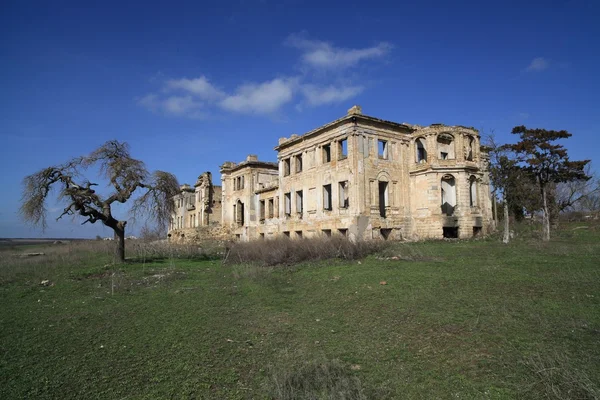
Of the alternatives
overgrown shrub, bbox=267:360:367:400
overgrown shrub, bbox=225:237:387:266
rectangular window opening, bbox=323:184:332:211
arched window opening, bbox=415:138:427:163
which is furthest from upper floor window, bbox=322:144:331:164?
overgrown shrub, bbox=267:360:367:400

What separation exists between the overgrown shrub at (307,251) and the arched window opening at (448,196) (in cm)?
1113

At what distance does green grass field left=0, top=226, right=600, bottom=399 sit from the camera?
5094mm

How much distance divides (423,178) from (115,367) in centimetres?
2331

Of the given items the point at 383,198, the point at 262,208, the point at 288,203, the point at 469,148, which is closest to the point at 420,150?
the point at 469,148

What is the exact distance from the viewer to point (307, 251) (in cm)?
1680

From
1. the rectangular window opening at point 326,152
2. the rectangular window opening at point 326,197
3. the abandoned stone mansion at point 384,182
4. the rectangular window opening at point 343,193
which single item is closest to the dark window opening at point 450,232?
the abandoned stone mansion at point 384,182

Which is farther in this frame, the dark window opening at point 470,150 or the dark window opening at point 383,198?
the dark window opening at point 470,150

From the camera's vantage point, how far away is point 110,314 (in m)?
8.52

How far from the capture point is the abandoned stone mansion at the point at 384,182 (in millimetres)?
24609

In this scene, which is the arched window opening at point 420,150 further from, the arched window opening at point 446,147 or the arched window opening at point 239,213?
the arched window opening at point 239,213

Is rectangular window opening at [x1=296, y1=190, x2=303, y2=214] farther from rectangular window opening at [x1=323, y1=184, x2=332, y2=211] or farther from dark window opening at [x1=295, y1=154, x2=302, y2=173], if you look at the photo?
rectangular window opening at [x1=323, y1=184, x2=332, y2=211]

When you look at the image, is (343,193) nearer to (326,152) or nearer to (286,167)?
(326,152)

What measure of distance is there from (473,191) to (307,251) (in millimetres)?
14647

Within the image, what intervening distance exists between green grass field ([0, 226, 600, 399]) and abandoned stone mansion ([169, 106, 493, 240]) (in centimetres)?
1280
